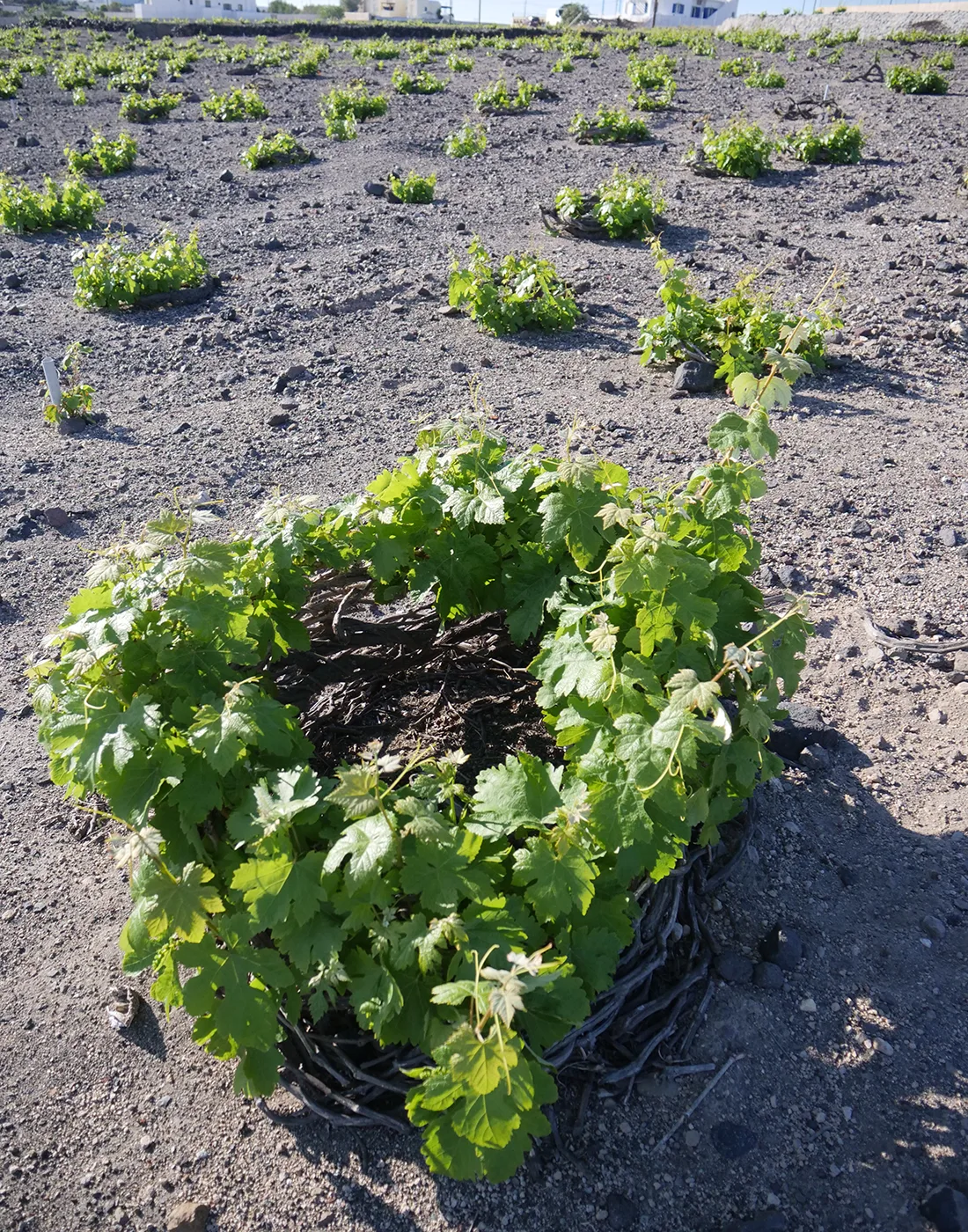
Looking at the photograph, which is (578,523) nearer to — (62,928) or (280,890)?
(280,890)

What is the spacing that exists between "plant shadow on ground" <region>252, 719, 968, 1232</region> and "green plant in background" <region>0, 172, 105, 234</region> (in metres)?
9.62

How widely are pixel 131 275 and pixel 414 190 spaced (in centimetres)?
366

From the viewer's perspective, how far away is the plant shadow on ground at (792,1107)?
6.37 ft

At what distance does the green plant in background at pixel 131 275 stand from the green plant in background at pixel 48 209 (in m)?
2.30

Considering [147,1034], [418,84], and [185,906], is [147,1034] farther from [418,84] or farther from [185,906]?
[418,84]

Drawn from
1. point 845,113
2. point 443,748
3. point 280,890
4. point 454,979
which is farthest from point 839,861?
point 845,113

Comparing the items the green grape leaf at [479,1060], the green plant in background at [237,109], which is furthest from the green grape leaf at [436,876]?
the green plant in background at [237,109]

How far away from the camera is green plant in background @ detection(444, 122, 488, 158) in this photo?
1152 centimetres

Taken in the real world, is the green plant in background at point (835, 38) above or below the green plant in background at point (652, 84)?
above

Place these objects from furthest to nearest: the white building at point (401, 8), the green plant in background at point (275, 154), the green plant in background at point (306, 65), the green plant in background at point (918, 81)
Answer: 1. the white building at point (401, 8)
2. the green plant in background at point (306, 65)
3. the green plant in background at point (918, 81)
4. the green plant in background at point (275, 154)

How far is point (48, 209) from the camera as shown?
9078mm

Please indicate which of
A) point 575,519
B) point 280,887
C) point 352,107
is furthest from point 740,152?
point 280,887

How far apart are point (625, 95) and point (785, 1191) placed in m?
16.6

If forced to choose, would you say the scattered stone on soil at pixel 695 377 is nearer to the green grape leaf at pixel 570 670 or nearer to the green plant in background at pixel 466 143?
the green grape leaf at pixel 570 670
